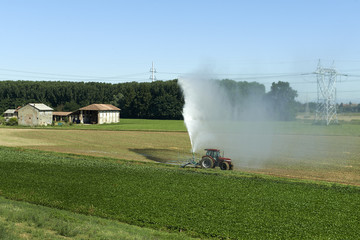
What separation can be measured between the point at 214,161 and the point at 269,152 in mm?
24408

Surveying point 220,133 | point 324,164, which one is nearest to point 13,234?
point 324,164

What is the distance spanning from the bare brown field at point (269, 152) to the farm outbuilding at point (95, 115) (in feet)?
213

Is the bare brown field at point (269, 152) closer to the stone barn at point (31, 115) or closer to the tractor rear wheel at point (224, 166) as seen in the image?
the tractor rear wheel at point (224, 166)

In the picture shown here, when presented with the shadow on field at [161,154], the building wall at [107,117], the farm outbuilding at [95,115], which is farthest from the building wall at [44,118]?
the shadow on field at [161,154]

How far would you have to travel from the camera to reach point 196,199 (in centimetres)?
3119

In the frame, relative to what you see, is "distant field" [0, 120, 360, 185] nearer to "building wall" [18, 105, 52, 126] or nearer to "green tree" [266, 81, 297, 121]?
"green tree" [266, 81, 297, 121]

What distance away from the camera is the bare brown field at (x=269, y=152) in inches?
1935

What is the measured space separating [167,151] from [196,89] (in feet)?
60.3

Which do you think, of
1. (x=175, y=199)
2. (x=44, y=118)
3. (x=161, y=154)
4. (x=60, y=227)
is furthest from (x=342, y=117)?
(x=60, y=227)

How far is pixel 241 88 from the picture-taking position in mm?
130750

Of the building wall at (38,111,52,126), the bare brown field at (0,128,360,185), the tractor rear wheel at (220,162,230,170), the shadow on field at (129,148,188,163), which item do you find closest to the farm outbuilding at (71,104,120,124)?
the building wall at (38,111,52,126)

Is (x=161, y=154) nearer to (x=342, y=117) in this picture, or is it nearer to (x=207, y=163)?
→ (x=207, y=163)

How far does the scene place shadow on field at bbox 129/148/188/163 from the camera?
2312 inches

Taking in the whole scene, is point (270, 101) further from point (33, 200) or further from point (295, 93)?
point (33, 200)
